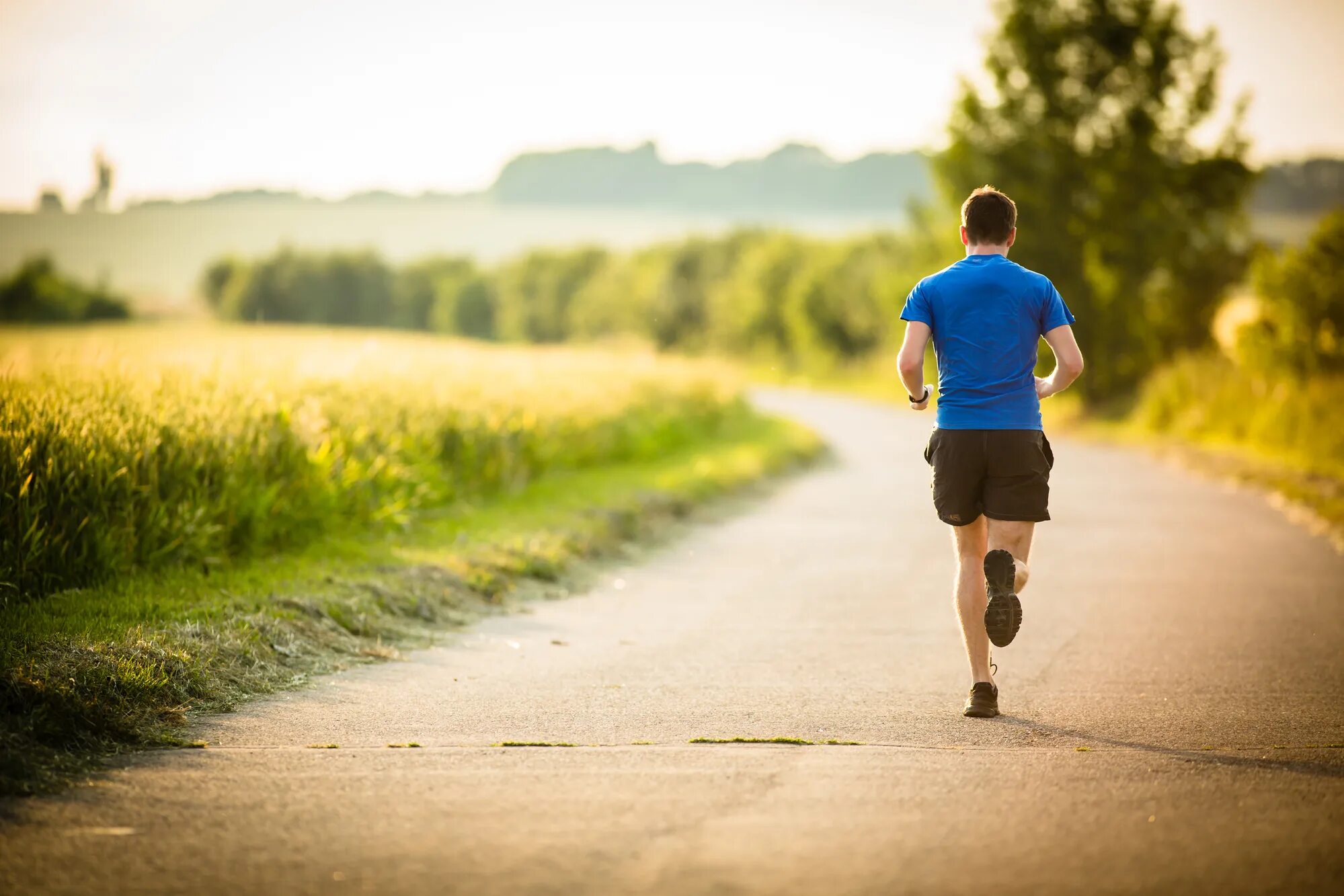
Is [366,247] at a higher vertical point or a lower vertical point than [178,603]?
higher

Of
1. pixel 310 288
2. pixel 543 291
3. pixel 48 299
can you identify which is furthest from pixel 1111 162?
pixel 543 291

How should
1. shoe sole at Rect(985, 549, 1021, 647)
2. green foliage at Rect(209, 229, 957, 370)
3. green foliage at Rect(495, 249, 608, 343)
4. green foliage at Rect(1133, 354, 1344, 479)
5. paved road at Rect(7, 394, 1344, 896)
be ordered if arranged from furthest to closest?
green foliage at Rect(495, 249, 608, 343)
green foliage at Rect(209, 229, 957, 370)
green foliage at Rect(1133, 354, 1344, 479)
shoe sole at Rect(985, 549, 1021, 647)
paved road at Rect(7, 394, 1344, 896)

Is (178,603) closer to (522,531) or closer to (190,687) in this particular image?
(190,687)

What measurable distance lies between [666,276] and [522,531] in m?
86.1

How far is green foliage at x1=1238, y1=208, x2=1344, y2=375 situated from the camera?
894 inches

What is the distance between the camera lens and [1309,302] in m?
23.1

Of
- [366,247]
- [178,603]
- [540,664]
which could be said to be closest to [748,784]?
[540,664]

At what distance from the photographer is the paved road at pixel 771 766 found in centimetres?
400

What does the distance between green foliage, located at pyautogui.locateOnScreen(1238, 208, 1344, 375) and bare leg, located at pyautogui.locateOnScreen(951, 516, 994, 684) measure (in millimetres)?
19131

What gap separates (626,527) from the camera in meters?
13.4

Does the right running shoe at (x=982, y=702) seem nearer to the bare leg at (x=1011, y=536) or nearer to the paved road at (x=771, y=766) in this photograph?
the paved road at (x=771, y=766)

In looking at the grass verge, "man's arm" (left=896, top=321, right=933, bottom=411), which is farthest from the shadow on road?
the grass verge

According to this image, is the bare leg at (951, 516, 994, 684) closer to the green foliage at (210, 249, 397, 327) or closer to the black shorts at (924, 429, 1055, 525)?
the black shorts at (924, 429, 1055, 525)

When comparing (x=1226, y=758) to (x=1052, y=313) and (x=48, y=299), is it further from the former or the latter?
(x=48, y=299)
